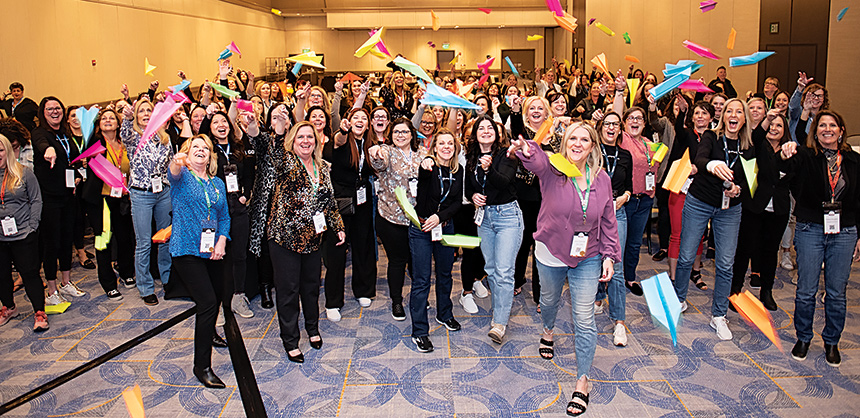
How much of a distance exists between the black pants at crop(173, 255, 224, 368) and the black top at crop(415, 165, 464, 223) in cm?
145

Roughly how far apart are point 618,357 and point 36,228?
4.46 metres

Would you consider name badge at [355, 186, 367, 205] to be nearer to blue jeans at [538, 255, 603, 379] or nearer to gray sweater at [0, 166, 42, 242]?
blue jeans at [538, 255, 603, 379]

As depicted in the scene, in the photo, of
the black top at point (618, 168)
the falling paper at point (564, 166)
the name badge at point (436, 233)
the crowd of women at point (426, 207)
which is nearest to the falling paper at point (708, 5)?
the crowd of women at point (426, 207)

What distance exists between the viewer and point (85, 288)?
5812mm

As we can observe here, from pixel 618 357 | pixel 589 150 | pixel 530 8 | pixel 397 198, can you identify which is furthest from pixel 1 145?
pixel 530 8

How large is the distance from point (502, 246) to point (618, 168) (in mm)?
1126

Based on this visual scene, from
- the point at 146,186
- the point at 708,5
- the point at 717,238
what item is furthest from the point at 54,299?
the point at 708,5

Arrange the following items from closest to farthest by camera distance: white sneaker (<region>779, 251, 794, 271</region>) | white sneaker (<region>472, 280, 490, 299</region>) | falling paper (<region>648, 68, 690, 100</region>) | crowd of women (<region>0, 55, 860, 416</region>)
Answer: crowd of women (<region>0, 55, 860, 416</region>), falling paper (<region>648, 68, 690, 100</region>), white sneaker (<region>472, 280, 490, 299</region>), white sneaker (<region>779, 251, 794, 271</region>)

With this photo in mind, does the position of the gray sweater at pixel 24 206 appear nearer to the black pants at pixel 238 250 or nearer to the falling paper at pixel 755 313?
the black pants at pixel 238 250

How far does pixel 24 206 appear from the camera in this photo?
15.2 ft

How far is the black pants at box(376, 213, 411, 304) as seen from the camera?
468 centimetres

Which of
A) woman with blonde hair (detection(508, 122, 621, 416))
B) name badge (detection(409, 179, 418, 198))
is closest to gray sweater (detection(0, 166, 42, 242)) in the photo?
name badge (detection(409, 179, 418, 198))

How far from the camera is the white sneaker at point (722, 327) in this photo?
4488mm

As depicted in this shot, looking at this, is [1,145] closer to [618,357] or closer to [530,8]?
[618,357]
